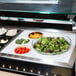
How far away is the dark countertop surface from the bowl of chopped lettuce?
0.21 metres

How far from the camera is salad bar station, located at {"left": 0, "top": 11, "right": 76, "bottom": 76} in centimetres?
83

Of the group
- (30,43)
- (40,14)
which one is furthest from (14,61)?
(40,14)

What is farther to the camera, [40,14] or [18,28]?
[18,28]

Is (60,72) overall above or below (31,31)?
below

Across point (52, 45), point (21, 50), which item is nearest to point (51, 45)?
point (52, 45)

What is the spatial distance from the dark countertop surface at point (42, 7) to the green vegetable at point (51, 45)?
0.68 ft

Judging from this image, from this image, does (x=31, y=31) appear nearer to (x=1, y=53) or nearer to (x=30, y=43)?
(x=30, y=43)

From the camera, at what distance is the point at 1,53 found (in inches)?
36.2

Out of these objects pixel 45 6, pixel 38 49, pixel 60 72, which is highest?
pixel 45 6

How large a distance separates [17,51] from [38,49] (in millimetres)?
125

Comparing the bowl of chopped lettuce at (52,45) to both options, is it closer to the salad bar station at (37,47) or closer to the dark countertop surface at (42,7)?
the salad bar station at (37,47)

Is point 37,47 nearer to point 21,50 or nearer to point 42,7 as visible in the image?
point 21,50

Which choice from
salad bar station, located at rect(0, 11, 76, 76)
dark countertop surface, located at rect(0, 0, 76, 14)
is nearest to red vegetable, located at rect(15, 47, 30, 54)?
salad bar station, located at rect(0, 11, 76, 76)

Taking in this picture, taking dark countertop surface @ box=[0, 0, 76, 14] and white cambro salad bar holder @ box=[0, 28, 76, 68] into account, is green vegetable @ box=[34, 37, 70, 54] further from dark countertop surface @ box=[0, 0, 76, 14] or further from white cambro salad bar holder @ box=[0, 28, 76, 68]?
dark countertop surface @ box=[0, 0, 76, 14]
